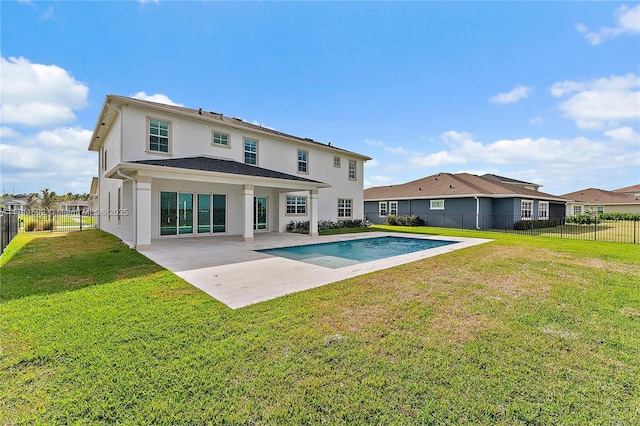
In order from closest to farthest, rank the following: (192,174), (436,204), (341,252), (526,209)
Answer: (192,174), (341,252), (526,209), (436,204)

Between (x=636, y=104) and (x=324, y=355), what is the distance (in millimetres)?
20259

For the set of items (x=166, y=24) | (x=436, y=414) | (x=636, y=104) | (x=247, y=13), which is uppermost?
(x=247, y=13)

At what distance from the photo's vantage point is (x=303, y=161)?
66.5ft

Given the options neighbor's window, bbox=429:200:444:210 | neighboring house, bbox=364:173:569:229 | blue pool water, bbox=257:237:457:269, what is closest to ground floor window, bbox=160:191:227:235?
blue pool water, bbox=257:237:457:269

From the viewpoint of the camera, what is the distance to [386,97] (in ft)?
61.7

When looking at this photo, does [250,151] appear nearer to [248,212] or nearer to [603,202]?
[248,212]

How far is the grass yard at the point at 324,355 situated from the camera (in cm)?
246

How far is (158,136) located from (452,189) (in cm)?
2296

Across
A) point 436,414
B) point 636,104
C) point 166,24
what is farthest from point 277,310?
point 636,104

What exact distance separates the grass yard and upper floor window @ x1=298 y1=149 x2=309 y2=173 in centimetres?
1484

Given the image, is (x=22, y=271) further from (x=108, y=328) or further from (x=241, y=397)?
(x=241, y=397)

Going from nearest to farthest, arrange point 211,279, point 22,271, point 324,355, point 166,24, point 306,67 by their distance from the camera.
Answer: point 324,355 → point 211,279 → point 22,271 → point 166,24 → point 306,67

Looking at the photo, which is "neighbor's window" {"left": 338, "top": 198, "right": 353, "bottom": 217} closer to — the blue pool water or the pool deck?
the blue pool water

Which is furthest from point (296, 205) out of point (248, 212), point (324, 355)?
point (324, 355)
